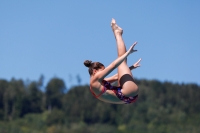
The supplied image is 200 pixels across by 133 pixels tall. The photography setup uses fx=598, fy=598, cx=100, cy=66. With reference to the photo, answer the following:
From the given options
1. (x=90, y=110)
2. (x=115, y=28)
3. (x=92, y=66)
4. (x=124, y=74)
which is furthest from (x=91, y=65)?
(x=90, y=110)

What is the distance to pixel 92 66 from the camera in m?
12.8

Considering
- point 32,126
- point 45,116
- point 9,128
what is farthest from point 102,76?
point 45,116

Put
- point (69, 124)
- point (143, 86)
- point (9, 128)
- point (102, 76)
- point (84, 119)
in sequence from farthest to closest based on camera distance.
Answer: point (143, 86)
point (84, 119)
point (69, 124)
point (9, 128)
point (102, 76)

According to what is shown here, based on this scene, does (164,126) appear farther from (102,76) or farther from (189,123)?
(102,76)

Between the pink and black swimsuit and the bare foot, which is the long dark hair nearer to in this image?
the pink and black swimsuit

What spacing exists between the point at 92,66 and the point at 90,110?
11764 cm

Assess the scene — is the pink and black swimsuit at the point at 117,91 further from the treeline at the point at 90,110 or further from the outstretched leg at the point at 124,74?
the treeline at the point at 90,110

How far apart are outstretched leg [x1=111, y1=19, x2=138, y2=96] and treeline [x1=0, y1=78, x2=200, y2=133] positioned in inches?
3635

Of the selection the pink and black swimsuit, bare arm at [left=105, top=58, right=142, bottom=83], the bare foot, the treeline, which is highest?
the treeline

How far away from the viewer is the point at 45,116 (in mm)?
124750

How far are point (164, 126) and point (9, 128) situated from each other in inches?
1183

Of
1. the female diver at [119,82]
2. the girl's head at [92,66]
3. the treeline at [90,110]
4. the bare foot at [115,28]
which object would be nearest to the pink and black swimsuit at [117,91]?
the female diver at [119,82]

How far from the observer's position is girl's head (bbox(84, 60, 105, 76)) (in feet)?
41.8

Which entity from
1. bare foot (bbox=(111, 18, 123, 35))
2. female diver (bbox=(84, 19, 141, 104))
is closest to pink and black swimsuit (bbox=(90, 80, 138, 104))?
female diver (bbox=(84, 19, 141, 104))
